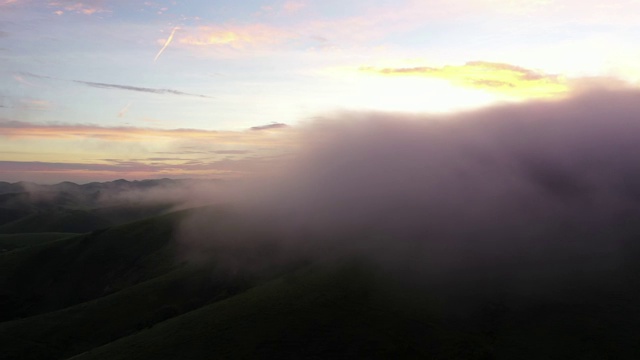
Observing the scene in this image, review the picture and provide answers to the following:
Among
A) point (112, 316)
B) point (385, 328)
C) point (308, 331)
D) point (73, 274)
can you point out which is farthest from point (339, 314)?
point (73, 274)

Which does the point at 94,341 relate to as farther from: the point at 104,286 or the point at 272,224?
the point at 272,224

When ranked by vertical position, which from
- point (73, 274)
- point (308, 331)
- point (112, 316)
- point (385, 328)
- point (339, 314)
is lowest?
point (73, 274)

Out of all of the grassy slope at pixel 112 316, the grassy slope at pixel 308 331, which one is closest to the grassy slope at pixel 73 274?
the grassy slope at pixel 112 316

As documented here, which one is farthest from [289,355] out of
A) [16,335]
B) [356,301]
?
[16,335]

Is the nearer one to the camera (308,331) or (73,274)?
(308,331)

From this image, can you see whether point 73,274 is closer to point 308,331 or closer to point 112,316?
point 112,316

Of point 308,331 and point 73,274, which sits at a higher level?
point 308,331

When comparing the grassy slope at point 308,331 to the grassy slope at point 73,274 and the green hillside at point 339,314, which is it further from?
the grassy slope at point 73,274

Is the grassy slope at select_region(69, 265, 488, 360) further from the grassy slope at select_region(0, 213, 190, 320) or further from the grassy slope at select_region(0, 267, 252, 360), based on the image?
the grassy slope at select_region(0, 213, 190, 320)

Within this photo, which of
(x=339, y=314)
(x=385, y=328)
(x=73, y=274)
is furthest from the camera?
(x=73, y=274)

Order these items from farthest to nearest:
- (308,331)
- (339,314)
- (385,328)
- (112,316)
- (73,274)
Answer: (73,274), (112,316), (339,314), (385,328), (308,331)

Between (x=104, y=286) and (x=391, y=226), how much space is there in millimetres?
111937

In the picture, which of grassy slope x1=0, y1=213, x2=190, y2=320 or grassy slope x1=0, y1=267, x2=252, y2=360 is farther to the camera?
grassy slope x1=0, y1=213, x2=190, y2=320

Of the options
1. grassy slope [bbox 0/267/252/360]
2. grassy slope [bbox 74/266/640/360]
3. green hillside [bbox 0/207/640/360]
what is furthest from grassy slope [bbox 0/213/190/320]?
grassy slope [bbox 74/266/640/360]
